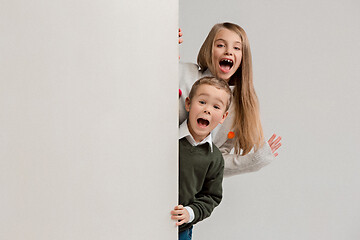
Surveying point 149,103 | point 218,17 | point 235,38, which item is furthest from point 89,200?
Answer: point 218,17

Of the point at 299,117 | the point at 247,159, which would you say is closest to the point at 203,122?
the point at 247,159

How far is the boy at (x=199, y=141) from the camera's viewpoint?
124 cm

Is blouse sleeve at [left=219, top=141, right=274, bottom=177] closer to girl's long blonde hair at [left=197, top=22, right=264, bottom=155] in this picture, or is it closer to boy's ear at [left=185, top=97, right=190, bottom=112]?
girl's long blonde hair at [left=197, top=22, right=264, bottom=155]

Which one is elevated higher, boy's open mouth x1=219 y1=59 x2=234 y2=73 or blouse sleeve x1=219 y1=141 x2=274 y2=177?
boy's open mouth x1=219 y1=59 x2=234 y2=73

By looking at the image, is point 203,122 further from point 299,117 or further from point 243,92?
point 299,117

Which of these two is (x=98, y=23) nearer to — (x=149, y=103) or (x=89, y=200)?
(x=149, y=103)

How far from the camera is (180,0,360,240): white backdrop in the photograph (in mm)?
2592

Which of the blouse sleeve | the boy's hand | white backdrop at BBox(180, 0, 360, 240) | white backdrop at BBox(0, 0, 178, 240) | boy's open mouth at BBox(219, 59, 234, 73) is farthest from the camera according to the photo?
white backdrop at BBox(180, 0, 360, 240)

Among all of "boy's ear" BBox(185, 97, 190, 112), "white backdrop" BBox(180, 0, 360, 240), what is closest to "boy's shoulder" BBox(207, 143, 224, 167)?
"boy's ear" BBox(185, 97, 190, 112)

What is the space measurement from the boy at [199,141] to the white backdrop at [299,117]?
1.31 m

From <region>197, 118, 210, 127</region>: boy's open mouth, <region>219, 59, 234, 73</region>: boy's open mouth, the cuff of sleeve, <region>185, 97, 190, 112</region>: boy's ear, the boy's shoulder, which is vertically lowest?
the cuff of sleeve

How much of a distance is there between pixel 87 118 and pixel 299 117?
1.88 m

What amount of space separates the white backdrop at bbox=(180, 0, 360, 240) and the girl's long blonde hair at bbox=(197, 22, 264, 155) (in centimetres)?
109

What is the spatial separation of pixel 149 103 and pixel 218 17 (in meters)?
1.62
